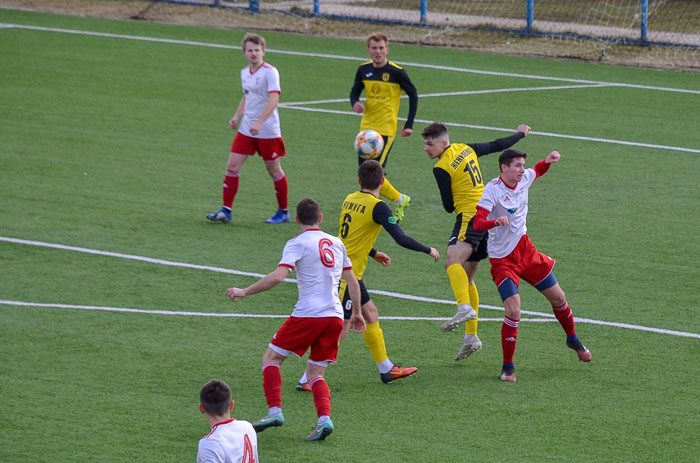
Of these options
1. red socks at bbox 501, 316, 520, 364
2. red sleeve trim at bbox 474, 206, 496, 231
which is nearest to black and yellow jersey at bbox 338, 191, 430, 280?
red sleeve trim at bbox 474, 206, 496, 231

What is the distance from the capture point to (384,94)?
14.2 m

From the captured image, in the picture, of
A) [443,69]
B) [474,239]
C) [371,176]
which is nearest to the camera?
[371,176]

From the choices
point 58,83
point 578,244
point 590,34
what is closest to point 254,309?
point 578,244

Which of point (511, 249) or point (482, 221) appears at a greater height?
point (482, 221)

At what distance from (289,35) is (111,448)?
69.7 ft

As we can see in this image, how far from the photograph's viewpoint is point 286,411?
27.7 feet

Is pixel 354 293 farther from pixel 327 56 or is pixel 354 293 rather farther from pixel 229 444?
pixel 327 56

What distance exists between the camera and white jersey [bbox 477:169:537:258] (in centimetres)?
913

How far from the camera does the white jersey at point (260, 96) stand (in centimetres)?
1357

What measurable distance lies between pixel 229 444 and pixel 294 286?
19.8 ft

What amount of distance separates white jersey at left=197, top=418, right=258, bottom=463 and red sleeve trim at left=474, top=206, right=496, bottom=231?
3452mm

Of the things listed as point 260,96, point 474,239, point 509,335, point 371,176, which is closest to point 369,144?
point 260,96

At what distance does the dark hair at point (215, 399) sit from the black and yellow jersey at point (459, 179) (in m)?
4.69

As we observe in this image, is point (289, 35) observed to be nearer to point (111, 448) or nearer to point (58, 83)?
point (58, 83)
